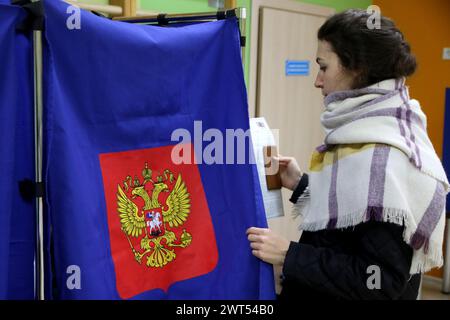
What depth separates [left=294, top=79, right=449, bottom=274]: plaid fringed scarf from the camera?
3.69 ft

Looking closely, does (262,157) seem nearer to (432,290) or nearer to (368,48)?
(368,48)

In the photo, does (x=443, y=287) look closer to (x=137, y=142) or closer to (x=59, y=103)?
(x=137, y=142)

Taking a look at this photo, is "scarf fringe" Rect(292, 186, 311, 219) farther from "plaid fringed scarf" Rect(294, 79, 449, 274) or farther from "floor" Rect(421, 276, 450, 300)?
"floor" Rect(421, 276, 450, 300)

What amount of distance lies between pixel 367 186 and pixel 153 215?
486 millimetres

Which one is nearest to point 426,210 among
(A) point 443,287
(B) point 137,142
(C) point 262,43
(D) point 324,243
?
(D) point 324,243

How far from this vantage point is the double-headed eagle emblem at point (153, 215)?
1087mm

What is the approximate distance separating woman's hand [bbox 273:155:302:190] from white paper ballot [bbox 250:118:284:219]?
15 cm

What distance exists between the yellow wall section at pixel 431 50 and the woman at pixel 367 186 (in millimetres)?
2686

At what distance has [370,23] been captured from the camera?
120 centimetres

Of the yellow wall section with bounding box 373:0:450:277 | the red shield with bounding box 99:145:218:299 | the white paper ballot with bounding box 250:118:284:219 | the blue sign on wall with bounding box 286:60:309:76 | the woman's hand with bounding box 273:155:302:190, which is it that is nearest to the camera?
the red shield with bounding box 99:145:218:299

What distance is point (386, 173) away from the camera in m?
1.12

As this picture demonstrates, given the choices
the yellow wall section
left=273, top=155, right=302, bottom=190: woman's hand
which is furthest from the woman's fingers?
the yellow wall section

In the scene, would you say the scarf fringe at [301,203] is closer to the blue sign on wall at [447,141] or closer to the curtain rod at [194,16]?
the curtain rod at [194,16]

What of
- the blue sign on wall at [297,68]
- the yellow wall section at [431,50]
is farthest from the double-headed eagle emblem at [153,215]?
the yellow wall section at [431,50]
